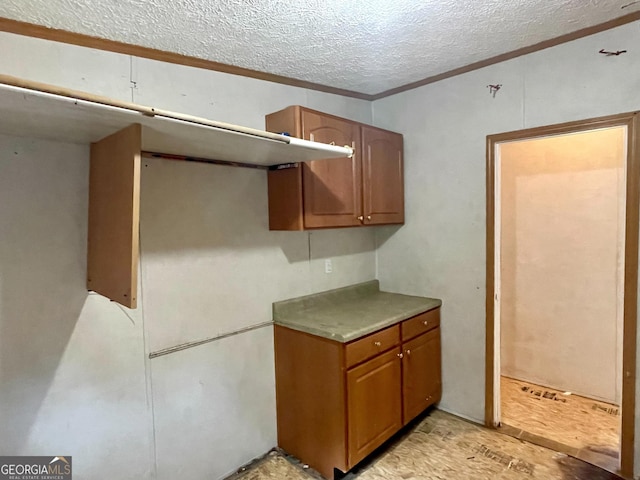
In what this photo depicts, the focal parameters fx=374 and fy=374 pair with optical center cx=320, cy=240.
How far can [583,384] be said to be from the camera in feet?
10.2

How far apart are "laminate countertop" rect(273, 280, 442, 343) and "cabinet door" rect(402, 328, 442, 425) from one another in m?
0.23

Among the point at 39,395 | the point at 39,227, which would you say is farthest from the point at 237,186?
the point at 39,395

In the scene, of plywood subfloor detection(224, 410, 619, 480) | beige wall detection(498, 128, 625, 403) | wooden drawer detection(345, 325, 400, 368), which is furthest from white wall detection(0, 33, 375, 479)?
beige wall detection(498, 128, 625, 403)

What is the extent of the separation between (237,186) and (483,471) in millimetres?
2244

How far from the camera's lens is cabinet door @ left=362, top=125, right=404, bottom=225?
2.66 metres

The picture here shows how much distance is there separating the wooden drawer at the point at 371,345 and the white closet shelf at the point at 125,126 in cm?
108

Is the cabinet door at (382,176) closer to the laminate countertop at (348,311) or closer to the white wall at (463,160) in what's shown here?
the white wall at (463,160)

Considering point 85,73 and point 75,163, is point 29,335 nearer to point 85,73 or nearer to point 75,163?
point 75,163

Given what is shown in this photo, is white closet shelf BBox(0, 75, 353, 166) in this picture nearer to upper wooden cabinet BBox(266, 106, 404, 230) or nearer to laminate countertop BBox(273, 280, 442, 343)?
upper wooden cabinet BBox(266, 106, 404, 230)

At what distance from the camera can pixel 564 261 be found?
3141mm

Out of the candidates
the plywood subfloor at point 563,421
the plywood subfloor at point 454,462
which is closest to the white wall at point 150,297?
the plywood subfloor at point 454,462

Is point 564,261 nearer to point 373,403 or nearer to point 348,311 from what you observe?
point 348,311

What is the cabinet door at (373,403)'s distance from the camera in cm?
214

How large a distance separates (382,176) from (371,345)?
124cm
